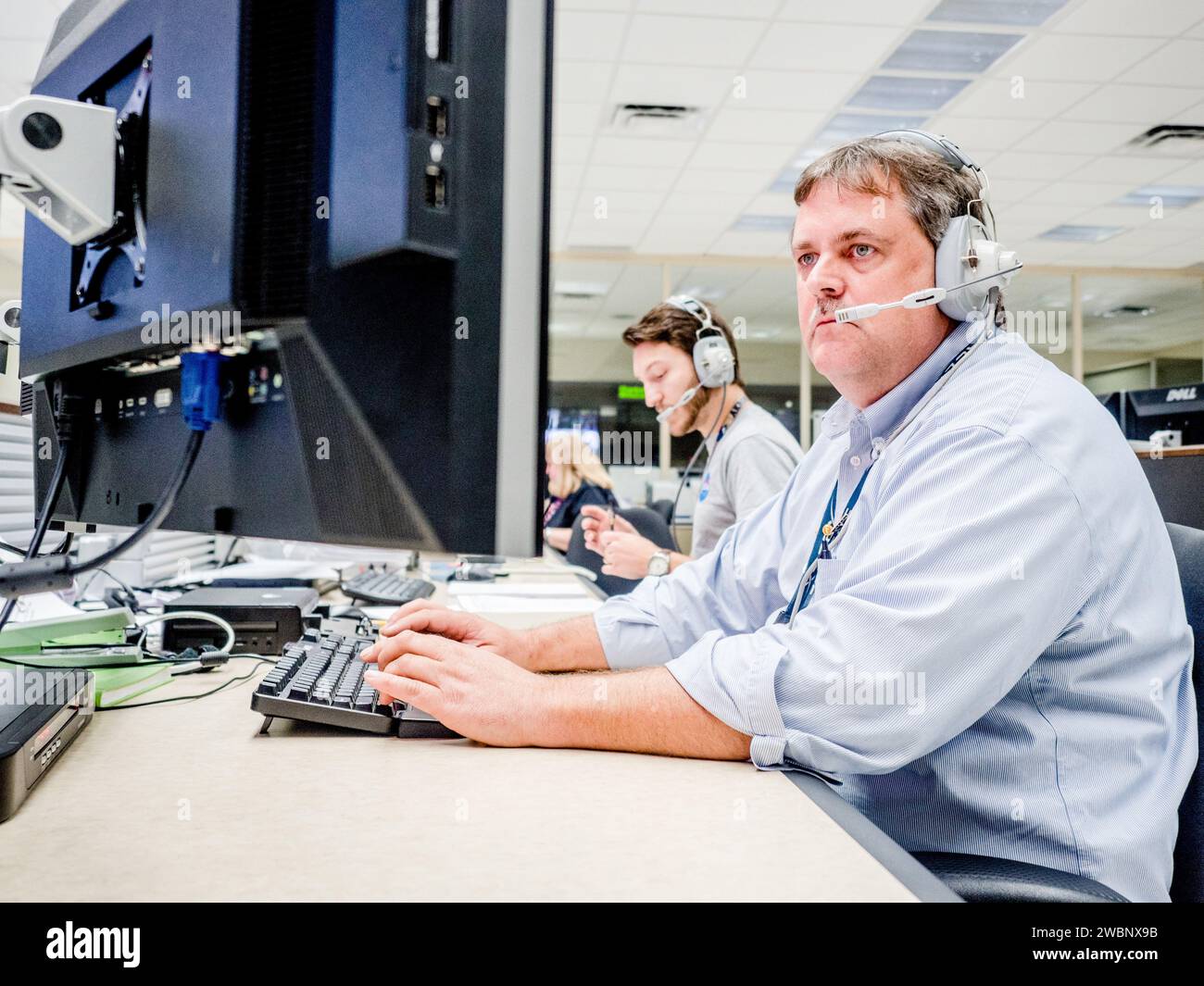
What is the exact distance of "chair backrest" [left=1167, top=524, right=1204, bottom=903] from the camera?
0.73 metres

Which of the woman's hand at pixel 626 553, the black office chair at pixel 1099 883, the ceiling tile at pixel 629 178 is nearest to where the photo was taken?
the black office chair at pixel 1099 883

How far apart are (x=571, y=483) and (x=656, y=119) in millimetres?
1964

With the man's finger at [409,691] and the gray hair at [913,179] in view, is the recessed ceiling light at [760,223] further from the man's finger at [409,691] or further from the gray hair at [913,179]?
the man's finger at [409,691]

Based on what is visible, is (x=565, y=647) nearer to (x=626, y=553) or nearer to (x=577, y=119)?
(x=626, y=553)

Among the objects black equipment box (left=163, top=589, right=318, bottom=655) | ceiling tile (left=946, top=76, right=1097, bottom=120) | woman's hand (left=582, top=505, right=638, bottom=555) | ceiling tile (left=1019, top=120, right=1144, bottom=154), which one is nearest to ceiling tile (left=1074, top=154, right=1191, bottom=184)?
ceiling tile (left=1019, top=120, right=1144, bottom=154)

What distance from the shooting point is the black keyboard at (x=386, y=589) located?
63.0 inches

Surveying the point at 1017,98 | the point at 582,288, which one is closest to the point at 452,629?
the point at 1017,98

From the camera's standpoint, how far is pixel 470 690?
2.41ft

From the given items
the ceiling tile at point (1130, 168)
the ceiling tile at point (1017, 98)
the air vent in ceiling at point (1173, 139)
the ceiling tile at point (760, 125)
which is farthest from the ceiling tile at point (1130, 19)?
A: the ceiling tile at point (1130, 168)

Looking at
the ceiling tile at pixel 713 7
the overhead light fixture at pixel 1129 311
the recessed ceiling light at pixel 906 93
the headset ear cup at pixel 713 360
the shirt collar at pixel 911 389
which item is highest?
the recessed ceiling light at pixel 906 93

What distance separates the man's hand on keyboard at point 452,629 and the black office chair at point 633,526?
1.11 metres

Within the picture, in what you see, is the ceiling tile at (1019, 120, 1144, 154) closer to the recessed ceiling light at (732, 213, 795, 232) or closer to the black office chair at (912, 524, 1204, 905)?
the recessed ceiling light at (732, 213, 795, 232)
